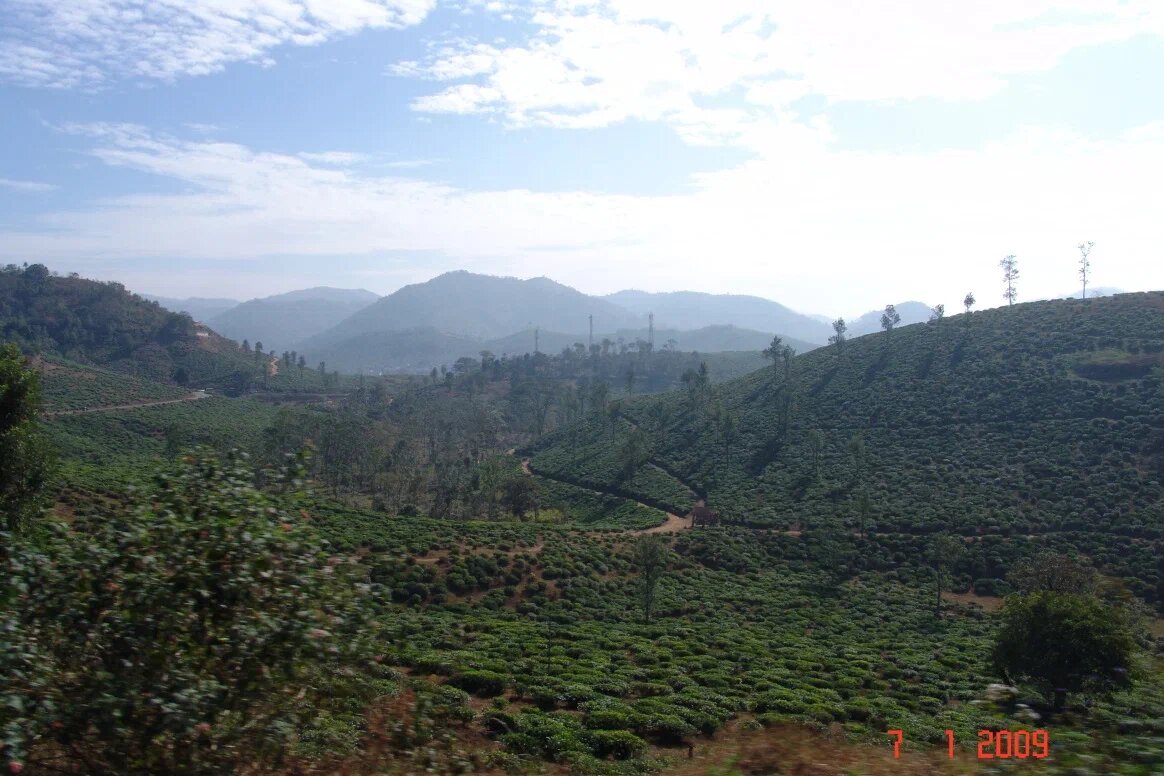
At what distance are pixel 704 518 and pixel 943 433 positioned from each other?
72.9ft

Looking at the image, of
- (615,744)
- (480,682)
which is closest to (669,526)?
(480,682)

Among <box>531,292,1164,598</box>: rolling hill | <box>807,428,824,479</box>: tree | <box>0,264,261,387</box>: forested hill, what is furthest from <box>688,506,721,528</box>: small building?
<box>0,264,261,387</box>: forested hill

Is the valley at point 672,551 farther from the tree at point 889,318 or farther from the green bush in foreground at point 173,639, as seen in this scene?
the tree at point 889,318

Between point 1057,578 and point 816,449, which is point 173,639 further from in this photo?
point 816,449

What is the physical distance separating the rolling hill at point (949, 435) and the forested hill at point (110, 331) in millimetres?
73832

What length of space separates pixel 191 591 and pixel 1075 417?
61.4 meters

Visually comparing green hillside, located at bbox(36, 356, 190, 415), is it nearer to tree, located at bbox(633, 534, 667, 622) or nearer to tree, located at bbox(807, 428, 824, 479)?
tree, located at bbox(633, 534, 667, 622)

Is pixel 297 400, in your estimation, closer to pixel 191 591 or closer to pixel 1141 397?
pixel 1141 397

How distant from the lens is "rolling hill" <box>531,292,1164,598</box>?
42.2m

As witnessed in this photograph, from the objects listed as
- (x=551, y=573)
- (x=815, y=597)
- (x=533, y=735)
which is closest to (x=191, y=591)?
(x=533, y=735)

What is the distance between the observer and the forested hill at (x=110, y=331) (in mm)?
107963

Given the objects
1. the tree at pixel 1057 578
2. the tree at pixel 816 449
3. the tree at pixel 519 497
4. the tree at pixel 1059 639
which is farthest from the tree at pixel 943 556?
the tree at pixel 519 497

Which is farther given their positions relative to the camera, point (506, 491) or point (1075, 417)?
point (506, 491)

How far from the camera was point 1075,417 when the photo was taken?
1999 inches
